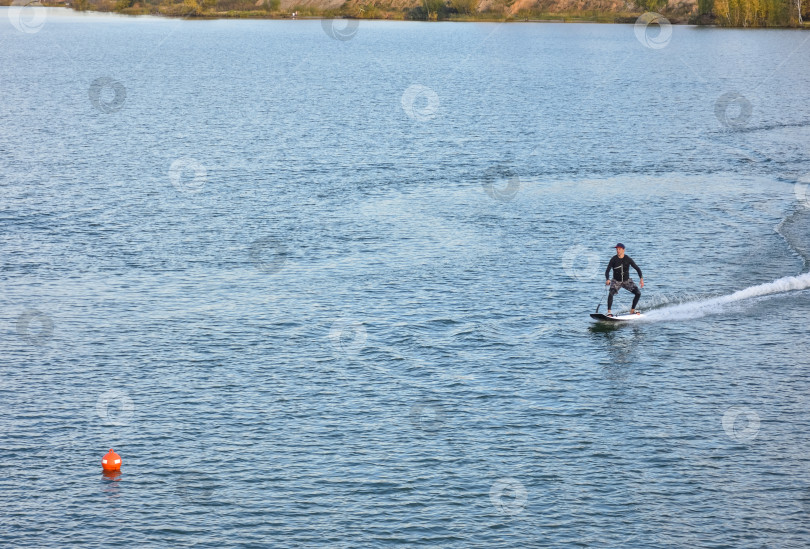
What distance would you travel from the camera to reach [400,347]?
182ft

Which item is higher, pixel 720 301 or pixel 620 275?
pixel 620 275

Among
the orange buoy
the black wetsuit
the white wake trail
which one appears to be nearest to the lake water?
the white wake trail

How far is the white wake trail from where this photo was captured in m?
60.6

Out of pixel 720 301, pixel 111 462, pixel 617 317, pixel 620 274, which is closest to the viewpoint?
pixel 111 462

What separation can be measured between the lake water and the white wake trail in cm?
21

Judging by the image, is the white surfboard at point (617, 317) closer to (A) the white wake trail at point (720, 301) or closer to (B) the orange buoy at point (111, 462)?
(A) the white wake trail at point (720, 301)

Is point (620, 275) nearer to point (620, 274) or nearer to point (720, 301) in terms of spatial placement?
point (620, 274)

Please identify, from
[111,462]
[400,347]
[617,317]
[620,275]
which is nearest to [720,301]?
[617,317]

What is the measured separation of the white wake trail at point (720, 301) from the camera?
6056 cm

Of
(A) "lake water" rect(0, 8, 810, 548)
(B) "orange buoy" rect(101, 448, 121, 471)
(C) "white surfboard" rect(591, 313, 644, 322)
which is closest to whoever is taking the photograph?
(A) "lake water" rect(0, 8, 810, 548)

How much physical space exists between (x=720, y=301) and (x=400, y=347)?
21322mm

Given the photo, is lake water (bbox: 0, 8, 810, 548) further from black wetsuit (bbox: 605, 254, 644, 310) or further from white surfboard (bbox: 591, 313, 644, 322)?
black wetsuit (bbox: 605, 254, 644, 310)

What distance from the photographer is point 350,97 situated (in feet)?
547

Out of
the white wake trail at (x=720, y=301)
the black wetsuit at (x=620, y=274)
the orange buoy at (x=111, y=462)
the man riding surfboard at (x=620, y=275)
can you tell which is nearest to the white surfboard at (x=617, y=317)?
the man riding surfboard at (x=620, y=275)
